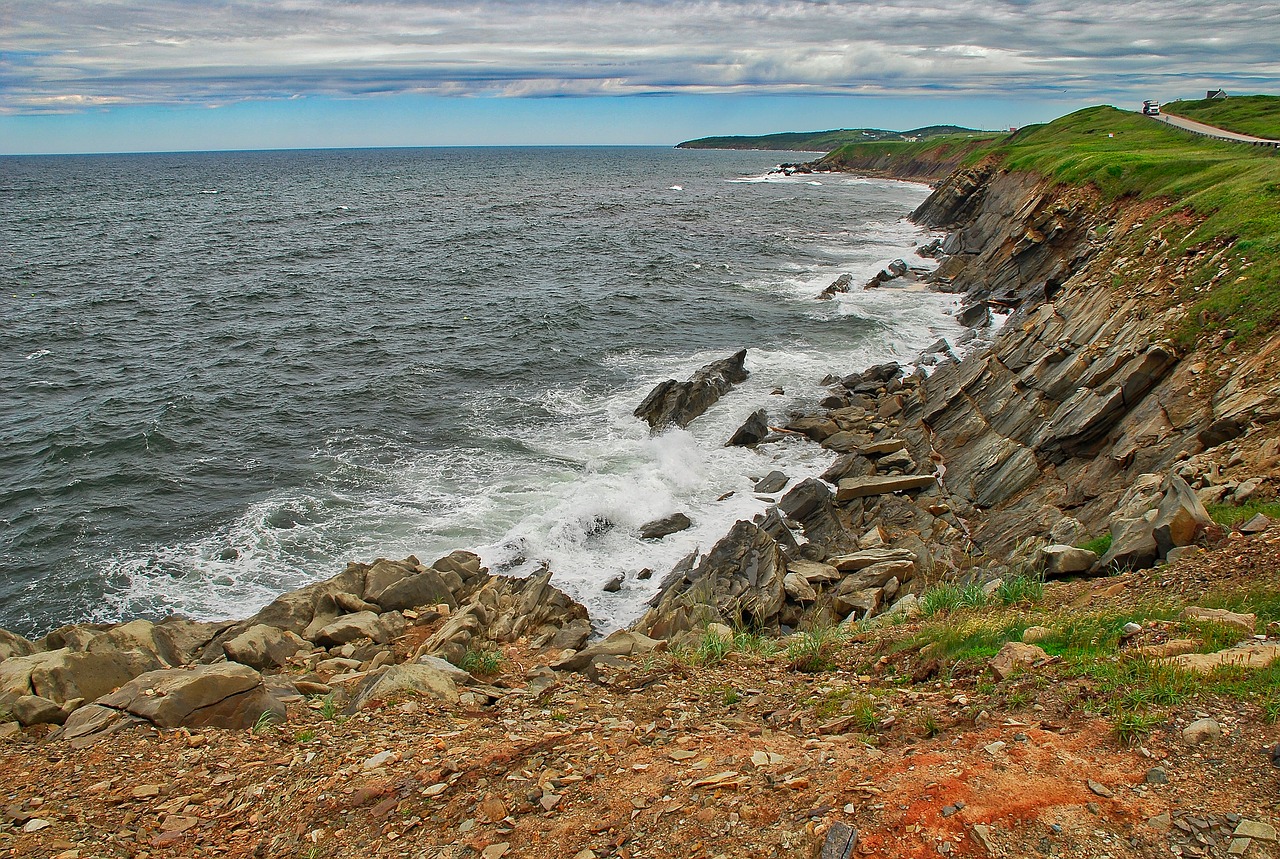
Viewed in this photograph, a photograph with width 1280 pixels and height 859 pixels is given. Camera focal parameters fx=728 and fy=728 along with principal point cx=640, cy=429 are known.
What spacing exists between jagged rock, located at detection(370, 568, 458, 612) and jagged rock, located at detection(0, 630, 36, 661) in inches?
260

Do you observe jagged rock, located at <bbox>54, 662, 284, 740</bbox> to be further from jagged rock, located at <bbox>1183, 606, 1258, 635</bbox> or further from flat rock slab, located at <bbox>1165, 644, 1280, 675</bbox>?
jagged rock, located at <bbox>1183, 606, 1258, 635</bbox>

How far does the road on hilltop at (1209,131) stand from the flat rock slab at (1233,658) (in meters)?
44.3

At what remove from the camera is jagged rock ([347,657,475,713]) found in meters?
11.1

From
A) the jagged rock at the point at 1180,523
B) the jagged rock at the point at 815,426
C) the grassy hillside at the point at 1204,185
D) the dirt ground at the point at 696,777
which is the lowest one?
the jagged rock at the point at 815,426

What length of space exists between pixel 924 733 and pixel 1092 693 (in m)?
1.94

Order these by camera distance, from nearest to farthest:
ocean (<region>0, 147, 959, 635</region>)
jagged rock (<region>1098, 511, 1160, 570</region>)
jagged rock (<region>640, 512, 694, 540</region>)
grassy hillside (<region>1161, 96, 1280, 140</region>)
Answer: jagged rock (<region>1098, 511, 1160, 570</region>), ocean (<region>0, 147, 959, 635</region>), jagged rock (<region>640, 512, 694, 540</region>), grassy hillside (<region>1161, 96, 1280, 140</region>)

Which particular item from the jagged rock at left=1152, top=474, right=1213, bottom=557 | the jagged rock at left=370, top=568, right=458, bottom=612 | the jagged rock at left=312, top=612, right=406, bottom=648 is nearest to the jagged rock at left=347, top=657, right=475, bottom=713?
the jagged rock at left=312, top=612, right=406, bottom=648

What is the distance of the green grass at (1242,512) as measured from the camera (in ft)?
39.0

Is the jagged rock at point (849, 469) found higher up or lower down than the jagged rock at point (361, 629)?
higher up

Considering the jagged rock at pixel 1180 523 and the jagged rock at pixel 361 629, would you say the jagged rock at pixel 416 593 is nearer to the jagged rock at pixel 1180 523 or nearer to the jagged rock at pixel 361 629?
the jagged rock at pixel 361 629

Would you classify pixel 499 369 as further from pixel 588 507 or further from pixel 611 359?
pixel 588 507

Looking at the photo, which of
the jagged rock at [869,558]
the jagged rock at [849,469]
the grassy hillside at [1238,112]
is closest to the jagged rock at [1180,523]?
the jagged rock at [869,558]

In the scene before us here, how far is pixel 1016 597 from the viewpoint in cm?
1189

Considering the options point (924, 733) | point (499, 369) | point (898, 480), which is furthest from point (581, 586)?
point (499, 369)
